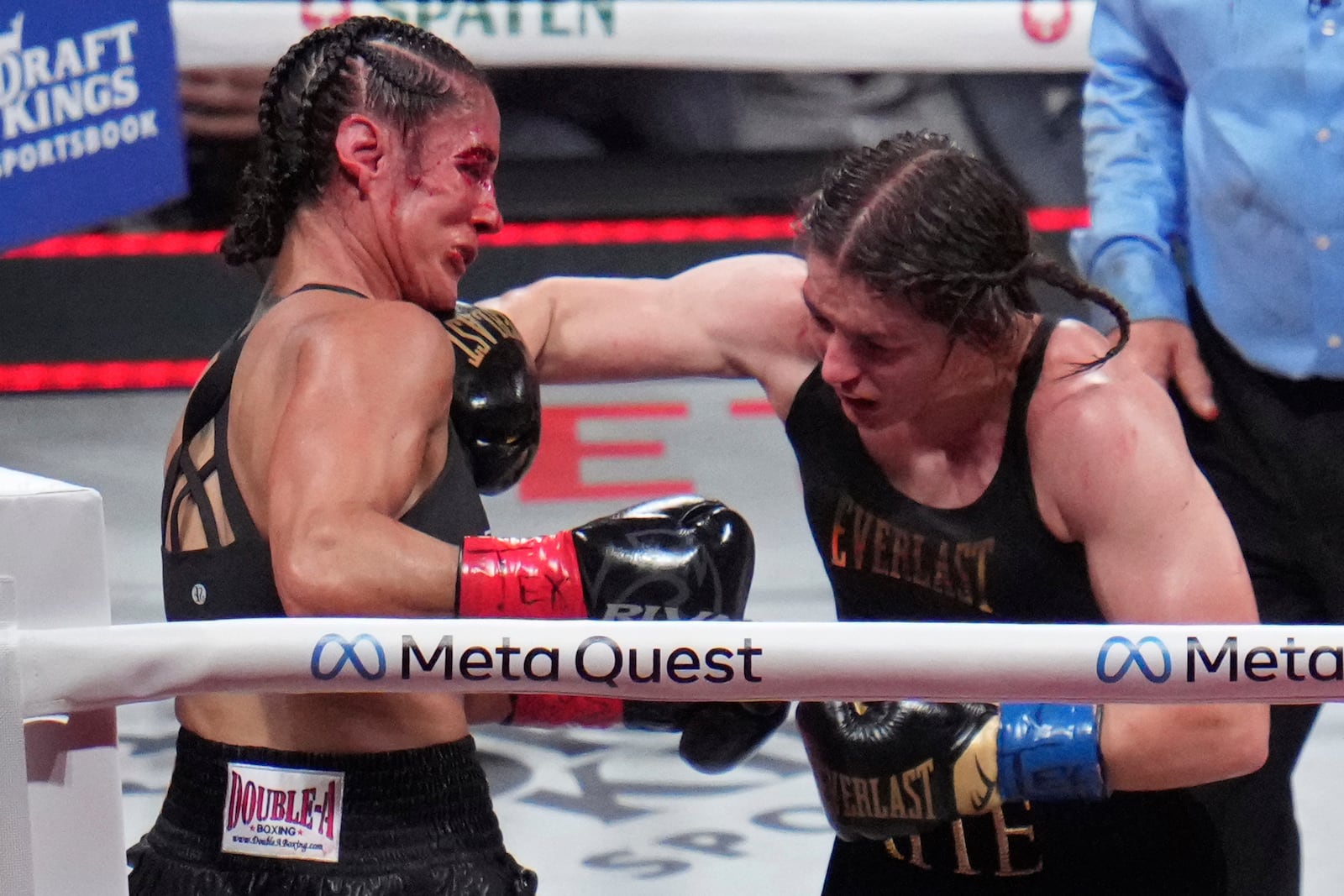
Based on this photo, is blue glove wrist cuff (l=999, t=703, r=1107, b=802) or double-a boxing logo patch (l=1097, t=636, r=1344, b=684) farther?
blue glove wrist cuff (l=999, t=703, r=1107, b=802)

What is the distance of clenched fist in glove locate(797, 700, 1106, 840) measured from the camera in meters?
1.44

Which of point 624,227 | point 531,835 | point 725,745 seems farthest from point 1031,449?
point 624,227

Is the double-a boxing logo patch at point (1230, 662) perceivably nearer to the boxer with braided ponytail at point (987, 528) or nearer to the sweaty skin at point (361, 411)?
the boxer with braided ponytail at point (987, 528)

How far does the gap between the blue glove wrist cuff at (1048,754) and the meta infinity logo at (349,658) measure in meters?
0.59

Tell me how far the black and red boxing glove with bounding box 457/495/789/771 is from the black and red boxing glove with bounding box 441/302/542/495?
6.4 inches

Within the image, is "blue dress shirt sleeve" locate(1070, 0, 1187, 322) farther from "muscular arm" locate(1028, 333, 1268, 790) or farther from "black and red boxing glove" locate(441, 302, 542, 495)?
"black and red boxing glove" locate(441, 302, 542, 495)

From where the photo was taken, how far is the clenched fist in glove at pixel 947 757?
144cm

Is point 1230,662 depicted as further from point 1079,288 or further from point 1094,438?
point 1079,288

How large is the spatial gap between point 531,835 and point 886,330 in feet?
3.96

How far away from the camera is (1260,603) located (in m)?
1.93

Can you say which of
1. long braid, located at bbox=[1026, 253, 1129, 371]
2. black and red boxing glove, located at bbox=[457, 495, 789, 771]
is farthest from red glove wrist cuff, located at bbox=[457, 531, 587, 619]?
long braid, located at bbox=[1026, 253, 1129, 371]

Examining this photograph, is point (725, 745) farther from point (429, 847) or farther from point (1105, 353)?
point (1105, 353)

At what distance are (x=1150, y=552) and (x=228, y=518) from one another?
78 centimetres

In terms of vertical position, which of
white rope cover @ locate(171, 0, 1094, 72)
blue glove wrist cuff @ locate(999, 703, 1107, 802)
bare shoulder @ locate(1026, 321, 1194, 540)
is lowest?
blue glove wrist cuff @ locate(999, 703, 1107, 802)
